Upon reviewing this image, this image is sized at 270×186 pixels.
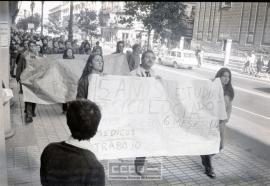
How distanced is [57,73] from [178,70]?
7.92 ft

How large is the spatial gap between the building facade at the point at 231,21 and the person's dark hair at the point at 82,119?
2134 mm

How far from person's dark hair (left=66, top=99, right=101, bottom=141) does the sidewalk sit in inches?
92.3

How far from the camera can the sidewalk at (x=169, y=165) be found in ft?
14.6

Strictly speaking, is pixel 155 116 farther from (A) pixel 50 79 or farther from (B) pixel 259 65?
(B) pixel 259 65

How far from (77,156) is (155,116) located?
2.09 metres

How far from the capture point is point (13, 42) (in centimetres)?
1210

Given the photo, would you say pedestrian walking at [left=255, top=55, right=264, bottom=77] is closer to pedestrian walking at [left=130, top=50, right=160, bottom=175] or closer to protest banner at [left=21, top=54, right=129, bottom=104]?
protest banner at [left=21, top=54, right=129, bottom=104]

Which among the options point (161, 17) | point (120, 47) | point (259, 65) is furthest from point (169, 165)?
point (259, 65)

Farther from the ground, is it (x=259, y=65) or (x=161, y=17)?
(x=161, y=17)

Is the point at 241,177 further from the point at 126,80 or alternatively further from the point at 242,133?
the point at 242,133

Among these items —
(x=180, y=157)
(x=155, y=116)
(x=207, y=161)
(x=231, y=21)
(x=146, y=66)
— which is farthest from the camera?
(x=231, y=21)

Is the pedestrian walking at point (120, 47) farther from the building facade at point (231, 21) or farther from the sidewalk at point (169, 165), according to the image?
the sidewalk at point (169, 165)

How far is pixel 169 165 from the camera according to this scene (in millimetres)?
5039

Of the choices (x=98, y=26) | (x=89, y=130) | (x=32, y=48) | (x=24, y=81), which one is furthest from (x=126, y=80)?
(x=32, y=48)
